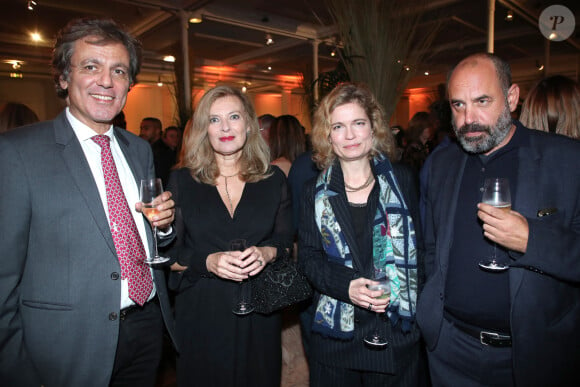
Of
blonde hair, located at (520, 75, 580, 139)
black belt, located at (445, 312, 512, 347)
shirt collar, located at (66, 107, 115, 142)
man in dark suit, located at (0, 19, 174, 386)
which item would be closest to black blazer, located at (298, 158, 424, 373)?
black belt, located at (445, 312, 512, 347)

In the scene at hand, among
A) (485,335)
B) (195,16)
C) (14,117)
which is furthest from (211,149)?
(195,16)

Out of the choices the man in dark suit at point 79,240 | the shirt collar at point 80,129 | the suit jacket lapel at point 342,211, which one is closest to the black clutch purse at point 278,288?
the suit jacket lapel at point 342,211

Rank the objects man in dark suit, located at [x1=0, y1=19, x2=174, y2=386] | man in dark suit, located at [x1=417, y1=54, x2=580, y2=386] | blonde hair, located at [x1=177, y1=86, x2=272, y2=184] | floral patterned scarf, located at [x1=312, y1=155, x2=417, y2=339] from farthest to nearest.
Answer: blonde hair, located at [x1=177, y1=86, x2=272, y2=184] → floral patterned scarf, located at [x1=312, y1=155, x2=417, y2=339] → man in dark suit, located at [x1=417, y1=54, x2=580, y2=386] → man in dark suit, located at [x1=0, y1=19, x2=174, y2=386]

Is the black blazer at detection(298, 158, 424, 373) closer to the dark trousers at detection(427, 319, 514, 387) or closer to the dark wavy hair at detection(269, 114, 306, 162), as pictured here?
the dark trousers at detection(427, 319, 514, 387)

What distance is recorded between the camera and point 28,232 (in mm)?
1454

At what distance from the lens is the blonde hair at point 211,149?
2.16 m

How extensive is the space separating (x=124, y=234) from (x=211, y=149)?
79cm

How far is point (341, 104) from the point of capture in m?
2.06

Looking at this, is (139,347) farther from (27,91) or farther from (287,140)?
(27,91)

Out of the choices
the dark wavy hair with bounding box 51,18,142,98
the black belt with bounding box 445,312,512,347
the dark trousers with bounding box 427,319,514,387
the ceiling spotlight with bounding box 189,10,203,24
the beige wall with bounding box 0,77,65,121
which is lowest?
the dark trousers with bounding box 427,319,514,387

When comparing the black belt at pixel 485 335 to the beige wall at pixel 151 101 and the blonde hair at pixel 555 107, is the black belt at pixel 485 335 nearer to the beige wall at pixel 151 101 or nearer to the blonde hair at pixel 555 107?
the blonde hair at pixel 555 107

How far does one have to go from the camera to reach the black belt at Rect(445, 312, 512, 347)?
1.65m

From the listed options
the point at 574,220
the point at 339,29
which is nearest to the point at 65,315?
the point at 574,220

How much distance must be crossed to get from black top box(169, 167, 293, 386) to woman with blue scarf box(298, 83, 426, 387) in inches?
11.0
